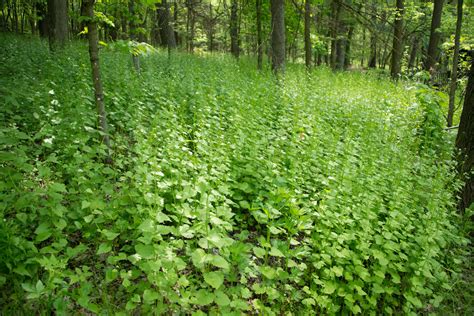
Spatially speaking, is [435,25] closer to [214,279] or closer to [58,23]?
[58,23]

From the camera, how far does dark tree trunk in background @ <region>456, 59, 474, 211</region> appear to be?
15.0ft

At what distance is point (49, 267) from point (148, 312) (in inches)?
28.4

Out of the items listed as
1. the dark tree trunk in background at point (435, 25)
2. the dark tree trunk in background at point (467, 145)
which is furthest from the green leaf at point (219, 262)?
the dark tree trunk in background at point (435, 25)

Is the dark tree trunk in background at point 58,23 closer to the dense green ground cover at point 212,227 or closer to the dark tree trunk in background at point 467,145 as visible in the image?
the dense green ground cover at point 212,227

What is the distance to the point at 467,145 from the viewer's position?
15.9 feet

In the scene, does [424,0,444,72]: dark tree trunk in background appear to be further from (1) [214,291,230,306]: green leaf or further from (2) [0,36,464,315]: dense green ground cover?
(1) [214,291,230,306]: green leaf

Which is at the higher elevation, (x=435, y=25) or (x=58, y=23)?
(x=435, y=25)

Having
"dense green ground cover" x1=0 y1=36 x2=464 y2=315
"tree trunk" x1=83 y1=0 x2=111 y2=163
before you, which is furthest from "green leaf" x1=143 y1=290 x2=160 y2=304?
"tree trunk" x1=83 y1=0 x2=111 y2=163

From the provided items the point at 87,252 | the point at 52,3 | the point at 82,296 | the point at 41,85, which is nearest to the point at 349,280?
the point at 82,296

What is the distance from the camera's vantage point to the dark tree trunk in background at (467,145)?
180 inches

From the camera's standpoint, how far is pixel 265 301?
2.59 m

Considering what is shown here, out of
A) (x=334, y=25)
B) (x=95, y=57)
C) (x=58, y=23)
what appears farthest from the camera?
(x=334, y=25)

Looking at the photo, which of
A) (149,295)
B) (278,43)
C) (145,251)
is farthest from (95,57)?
(278,43)

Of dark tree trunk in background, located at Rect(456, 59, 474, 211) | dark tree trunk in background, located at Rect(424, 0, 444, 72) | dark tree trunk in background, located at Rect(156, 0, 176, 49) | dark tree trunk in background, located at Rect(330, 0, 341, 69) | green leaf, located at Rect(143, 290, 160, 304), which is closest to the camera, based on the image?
green leaf, located at Rect(143, 290, 160, 304)
